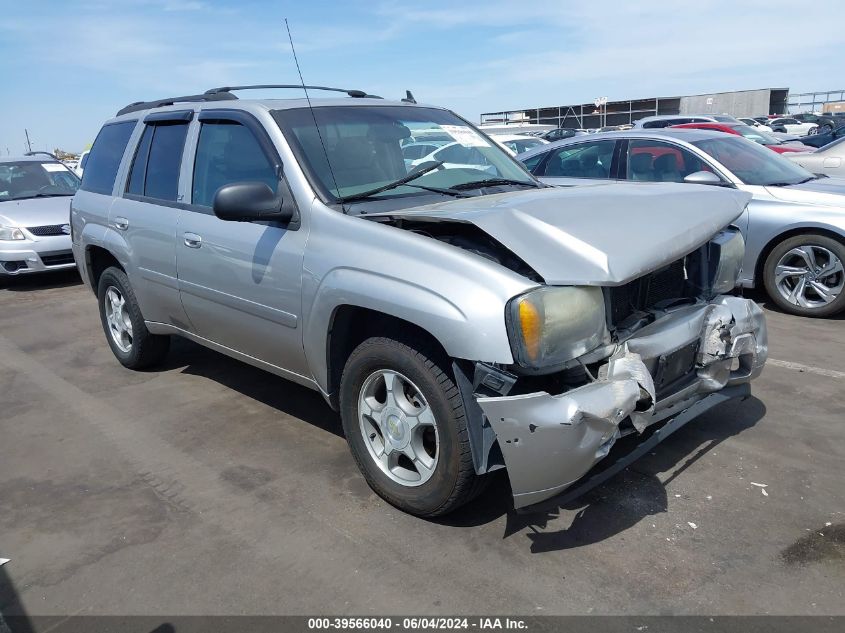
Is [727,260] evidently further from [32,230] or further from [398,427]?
[32,230]

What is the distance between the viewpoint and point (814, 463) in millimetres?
3551

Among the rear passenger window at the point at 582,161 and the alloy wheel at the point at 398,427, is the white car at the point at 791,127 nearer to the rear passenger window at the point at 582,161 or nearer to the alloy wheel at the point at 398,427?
the rear passenger window at the point at 582,161

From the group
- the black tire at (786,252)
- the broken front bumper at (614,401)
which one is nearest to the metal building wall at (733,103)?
the black tire at (786,252)

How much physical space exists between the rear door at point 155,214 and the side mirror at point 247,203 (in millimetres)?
1141

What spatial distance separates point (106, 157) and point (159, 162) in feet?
3.32

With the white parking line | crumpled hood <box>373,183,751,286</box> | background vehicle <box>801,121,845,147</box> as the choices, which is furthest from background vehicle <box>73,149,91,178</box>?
background vehicle <box>801,121,845,147</box>

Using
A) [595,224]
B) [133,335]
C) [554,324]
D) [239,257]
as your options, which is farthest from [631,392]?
[133,335]

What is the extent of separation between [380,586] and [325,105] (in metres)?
2.62

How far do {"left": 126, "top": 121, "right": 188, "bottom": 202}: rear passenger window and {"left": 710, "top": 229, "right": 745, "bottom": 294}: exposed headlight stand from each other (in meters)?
3.14

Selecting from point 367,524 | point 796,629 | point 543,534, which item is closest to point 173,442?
point 367,524

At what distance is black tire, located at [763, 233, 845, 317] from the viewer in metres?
5.94

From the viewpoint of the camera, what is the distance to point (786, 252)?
618cm

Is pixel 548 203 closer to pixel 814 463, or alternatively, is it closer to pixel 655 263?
pixel 655 263

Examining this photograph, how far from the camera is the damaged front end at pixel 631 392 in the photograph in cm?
260
